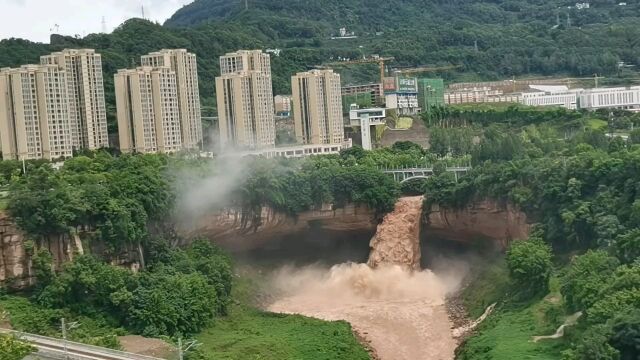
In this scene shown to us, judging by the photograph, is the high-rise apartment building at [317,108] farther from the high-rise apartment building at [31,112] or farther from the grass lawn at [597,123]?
the high-rise apartment building at [31,112]

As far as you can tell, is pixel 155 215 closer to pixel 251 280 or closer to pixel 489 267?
pixel 251 280

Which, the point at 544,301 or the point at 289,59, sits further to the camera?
the point at 289,59

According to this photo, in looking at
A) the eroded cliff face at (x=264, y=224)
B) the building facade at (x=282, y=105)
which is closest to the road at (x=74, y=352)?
the eroded cliff face at (x=264, y=224)

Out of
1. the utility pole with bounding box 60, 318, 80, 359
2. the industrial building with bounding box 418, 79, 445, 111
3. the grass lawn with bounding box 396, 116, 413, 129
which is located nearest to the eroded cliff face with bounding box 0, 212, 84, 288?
the utility pole with bounding box 60, 318, 80, 359

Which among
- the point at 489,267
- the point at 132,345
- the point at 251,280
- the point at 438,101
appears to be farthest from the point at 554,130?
the point at 132,345

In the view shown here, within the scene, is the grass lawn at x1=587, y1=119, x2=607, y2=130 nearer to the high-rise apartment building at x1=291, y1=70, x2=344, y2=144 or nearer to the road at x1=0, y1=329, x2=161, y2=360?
the high-rise apartment building at x1=291, y1=70, x2=344, y2=144
